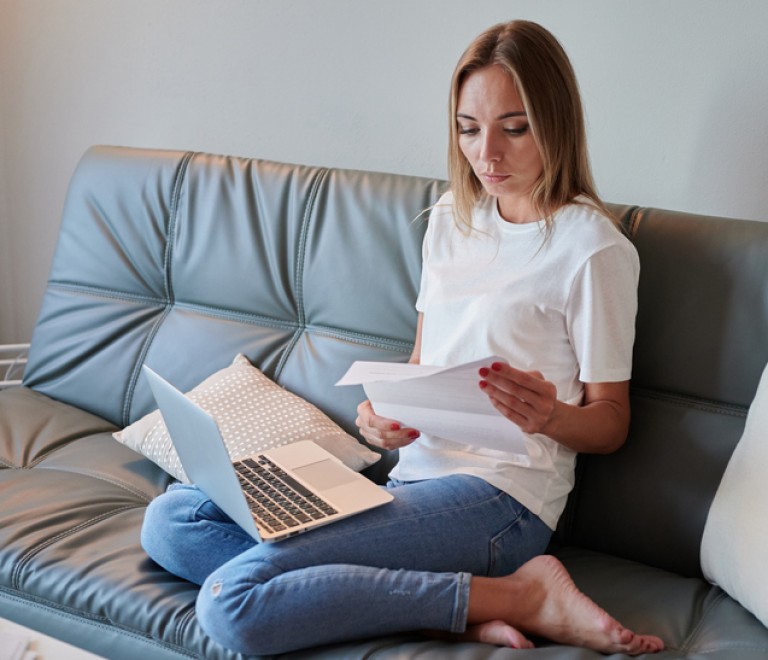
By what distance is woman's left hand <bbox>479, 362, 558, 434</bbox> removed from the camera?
1323 mm

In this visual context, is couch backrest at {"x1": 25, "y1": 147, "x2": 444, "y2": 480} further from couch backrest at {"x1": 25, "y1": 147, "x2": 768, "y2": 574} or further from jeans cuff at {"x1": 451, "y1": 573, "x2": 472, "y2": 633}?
jeans cuff at {"x1": 451, "y1": 573, "x2": 472, "y2": 633}

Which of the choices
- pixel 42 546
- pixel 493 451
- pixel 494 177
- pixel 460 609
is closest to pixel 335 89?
pixel 494 177

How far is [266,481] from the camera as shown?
1.55 metres

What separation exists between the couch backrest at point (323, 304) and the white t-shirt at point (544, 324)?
13 cm

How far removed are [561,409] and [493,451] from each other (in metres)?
0.16

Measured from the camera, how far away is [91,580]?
152 cm

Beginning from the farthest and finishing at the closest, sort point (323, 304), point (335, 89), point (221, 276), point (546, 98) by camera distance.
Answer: point (335, 89) < point (221, 276) < point (323, 304) < point (546, 98)

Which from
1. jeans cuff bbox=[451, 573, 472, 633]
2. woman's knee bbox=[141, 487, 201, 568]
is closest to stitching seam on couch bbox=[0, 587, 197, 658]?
woman's knee bbox=[141, 487, 201, 568]

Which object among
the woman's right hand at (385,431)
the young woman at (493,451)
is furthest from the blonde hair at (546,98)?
the woman's right hand at (385,431)

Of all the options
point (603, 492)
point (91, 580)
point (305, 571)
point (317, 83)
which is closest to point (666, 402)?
point (603, 492)

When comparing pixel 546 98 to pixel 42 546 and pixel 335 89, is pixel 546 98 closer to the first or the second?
pixel 335 89

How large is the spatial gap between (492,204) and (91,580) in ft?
2.87

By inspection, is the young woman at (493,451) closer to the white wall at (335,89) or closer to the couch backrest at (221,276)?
the couch backrest at (221,276)

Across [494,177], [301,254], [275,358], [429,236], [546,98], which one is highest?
[546,98]
